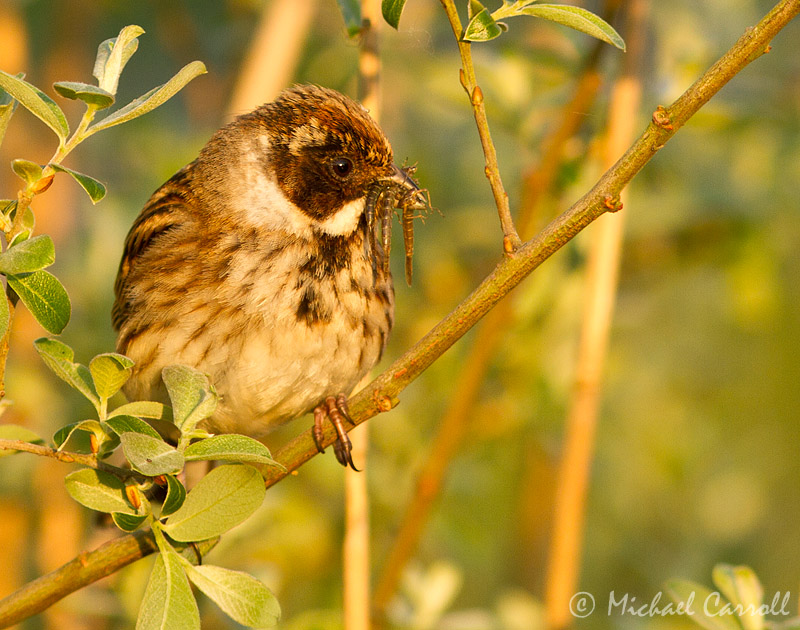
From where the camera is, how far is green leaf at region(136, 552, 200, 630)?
55.7 inches

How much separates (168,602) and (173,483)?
0.60 ft

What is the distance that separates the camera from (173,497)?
5.09 feet

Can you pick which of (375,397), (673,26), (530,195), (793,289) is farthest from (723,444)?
(375,397)

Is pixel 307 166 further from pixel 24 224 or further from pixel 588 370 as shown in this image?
pixel 24 224

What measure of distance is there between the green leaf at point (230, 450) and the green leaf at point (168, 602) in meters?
0.16

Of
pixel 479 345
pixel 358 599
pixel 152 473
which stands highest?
pixel 479 345

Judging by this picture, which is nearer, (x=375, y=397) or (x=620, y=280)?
(x=375, y=397)

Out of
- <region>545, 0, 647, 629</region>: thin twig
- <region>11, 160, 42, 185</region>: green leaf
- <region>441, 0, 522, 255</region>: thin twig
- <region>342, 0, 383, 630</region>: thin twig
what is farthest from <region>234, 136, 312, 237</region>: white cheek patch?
<region>11, 160, 42, 185</region>: green leaf

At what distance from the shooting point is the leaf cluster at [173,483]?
4.72 feet

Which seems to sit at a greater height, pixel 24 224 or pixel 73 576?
pixel 24 224

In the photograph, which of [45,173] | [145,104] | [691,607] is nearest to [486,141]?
[145,104]

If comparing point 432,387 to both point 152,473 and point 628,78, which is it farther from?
point 152,473

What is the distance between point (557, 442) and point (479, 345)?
3.35 feet

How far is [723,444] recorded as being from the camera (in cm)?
472
